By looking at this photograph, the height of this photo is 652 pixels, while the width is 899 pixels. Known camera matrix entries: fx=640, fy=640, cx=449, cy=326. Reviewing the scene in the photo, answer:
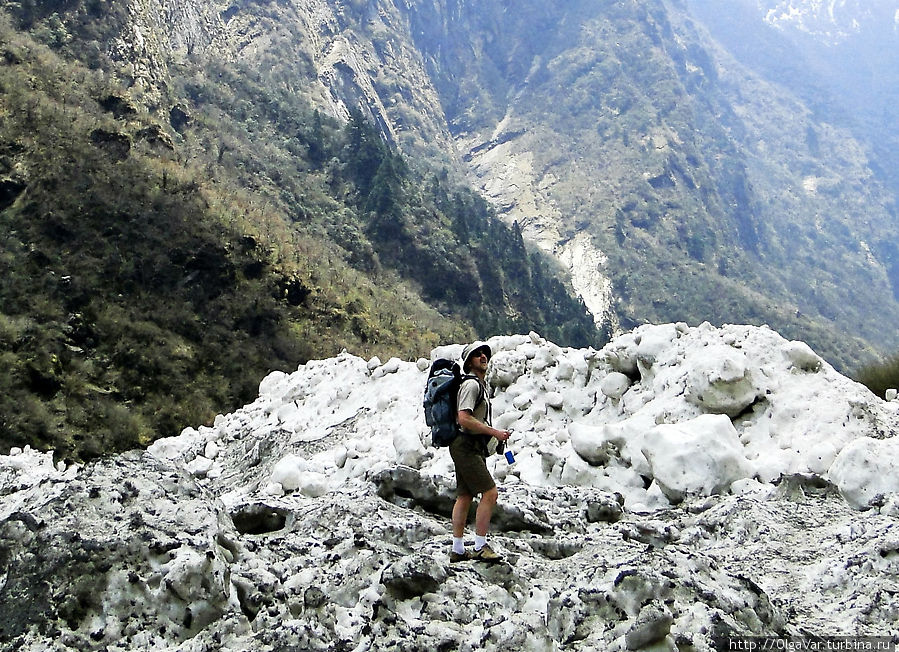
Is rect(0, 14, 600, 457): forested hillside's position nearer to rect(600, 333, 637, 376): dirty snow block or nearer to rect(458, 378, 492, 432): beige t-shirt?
rect(600, 333, 637, 376): dirty snow block

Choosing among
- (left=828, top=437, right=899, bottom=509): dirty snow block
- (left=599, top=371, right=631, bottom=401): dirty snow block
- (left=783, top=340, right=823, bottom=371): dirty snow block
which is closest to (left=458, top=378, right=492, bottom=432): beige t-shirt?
(left=828, top=437, right=899, bottom=509): dirty snow block

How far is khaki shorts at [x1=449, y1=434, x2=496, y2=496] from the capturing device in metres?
3.84

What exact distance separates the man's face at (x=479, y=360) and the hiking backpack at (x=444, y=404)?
11 cm

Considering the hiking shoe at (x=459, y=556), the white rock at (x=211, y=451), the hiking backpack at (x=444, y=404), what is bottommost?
the white rock at (x=211, y=451)

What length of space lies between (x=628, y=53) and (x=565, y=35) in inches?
800

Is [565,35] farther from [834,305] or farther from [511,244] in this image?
[511,244]

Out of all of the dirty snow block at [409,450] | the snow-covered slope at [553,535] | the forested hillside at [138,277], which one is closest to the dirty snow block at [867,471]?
the snow-covered slope at [553,535]

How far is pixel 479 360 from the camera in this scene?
13.1 feet

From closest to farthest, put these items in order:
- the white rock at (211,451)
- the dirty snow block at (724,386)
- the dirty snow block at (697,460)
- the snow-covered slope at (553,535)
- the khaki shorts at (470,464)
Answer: the snow-covered slope at (553,535) → the khaki shorts at (470,464) → the dirty snow block at (697,460) → the dirty snow block at (724,386) → the white rock at (211,451)

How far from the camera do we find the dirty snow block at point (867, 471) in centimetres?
443

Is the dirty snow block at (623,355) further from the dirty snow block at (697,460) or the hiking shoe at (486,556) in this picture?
the hiking shoe at (486,556)

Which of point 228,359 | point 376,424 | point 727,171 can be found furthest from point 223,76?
point 727,171

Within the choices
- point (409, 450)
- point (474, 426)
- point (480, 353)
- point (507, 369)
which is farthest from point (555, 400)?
point (474, 426)

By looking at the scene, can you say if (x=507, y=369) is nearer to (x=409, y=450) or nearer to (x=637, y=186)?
(x=409, y=450)
